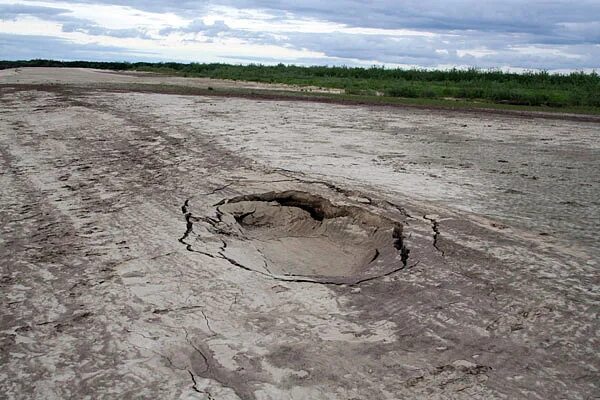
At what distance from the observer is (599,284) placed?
411 centimetres

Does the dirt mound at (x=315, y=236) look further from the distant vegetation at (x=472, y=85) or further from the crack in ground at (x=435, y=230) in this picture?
the distant vegetation at (x=472, y=85)

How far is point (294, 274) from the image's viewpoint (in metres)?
4.58

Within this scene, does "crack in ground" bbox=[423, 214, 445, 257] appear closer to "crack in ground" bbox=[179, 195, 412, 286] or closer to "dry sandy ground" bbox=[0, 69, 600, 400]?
"dry sandy ground" bbox=[0, 69, 600, 400]

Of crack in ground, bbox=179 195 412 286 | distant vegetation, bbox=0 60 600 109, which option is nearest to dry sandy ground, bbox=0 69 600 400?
crack in ground, bbox=179 195 412 286

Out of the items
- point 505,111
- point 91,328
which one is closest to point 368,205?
point 91,328

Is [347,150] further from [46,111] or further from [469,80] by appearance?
[469,80]

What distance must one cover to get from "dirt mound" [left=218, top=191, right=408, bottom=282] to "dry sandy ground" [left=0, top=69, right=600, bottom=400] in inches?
0.9

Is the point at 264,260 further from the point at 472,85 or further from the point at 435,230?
the point at 472,85

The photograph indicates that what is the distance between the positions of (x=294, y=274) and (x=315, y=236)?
1.13m

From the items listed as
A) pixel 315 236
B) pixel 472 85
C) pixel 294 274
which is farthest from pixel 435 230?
pixel 472 85

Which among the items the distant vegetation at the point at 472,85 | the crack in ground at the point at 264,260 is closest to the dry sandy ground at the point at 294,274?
the crack in ground at the point at 264,260

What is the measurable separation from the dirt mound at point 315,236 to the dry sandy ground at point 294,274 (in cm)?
2

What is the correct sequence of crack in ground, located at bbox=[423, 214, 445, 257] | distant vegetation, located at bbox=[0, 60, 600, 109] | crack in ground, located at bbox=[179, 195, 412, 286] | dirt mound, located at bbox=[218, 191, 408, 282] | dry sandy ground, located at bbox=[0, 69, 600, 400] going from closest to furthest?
1. dry sandy ground, located at bbox=[0, 69, 600, 400]
2. crack in ground, located at bbox=[179, 195, 412, 286]
3. dirt mound, located at bbox=[218, 191, 408, 282]
4. crack in ground, located at bbox=[423, 214, 445, 257]
5. distant vegetation, located at bbox=[0, 60, 600, 109]

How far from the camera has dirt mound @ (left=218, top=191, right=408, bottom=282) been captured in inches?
185
